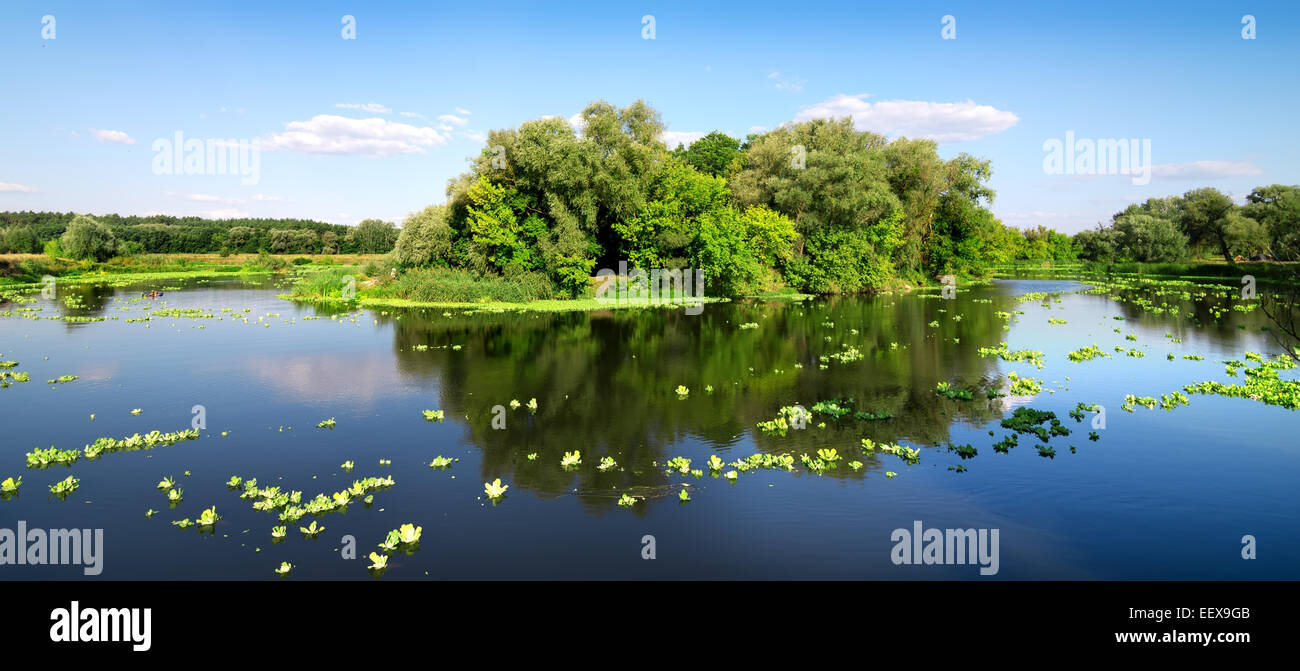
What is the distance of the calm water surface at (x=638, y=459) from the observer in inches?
398

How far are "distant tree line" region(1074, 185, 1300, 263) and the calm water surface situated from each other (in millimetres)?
79527

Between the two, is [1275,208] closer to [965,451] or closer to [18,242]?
[965,451]

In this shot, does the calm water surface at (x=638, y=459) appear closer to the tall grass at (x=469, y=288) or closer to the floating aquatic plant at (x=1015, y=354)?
the floating aquatic plant at (x=1015, y=354)

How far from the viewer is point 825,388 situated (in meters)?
22.0

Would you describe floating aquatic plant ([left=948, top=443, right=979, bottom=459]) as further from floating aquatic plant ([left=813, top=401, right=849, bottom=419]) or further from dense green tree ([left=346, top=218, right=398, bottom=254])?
dense green tree ([left=346, top=218, right=398, bottom=254])

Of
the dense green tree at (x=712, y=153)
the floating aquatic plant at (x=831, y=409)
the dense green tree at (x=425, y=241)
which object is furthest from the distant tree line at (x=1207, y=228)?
the dense green tree at (x=425, y=241)

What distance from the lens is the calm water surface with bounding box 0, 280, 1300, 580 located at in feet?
33.1

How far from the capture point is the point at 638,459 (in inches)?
582

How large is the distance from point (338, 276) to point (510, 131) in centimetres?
2487

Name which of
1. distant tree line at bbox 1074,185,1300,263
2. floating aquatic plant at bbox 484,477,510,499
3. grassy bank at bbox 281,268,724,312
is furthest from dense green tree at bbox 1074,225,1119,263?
floating aquatic plant at bbox 484,477,510,499

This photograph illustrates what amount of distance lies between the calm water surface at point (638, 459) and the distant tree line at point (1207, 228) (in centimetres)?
7953

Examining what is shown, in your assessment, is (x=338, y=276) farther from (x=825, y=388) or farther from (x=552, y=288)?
(x=825, y=388)

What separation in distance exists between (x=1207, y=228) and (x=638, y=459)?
410 feet
